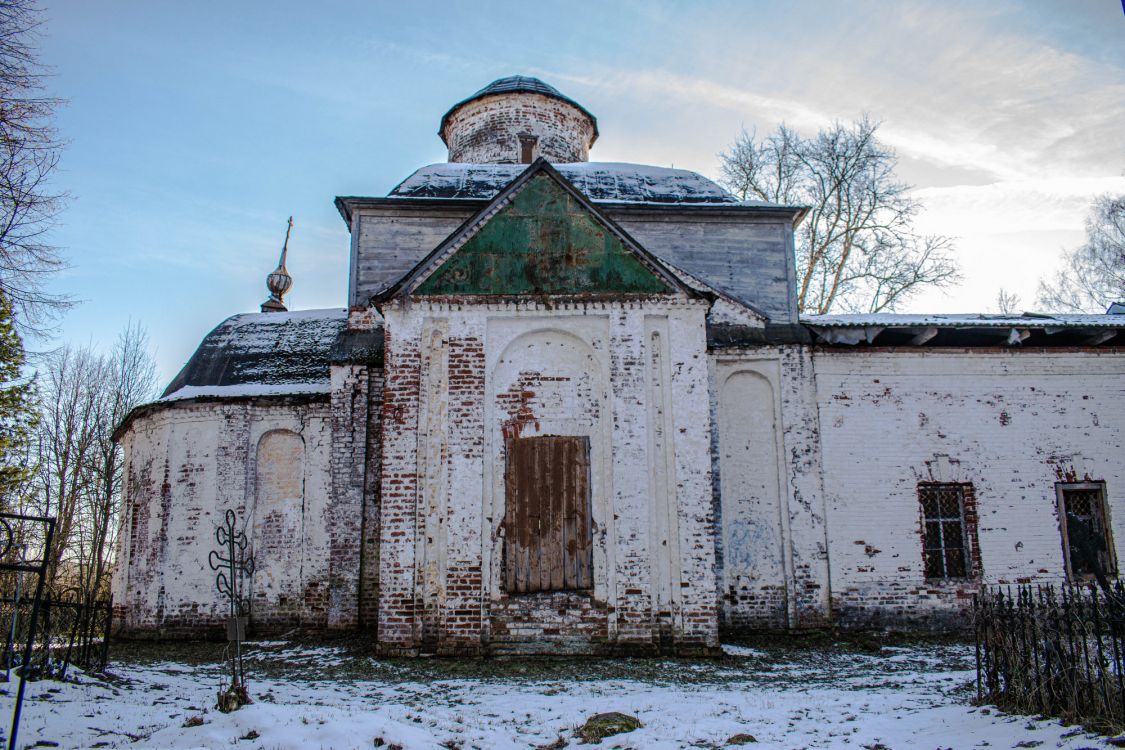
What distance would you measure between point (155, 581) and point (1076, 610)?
1351 centimetres

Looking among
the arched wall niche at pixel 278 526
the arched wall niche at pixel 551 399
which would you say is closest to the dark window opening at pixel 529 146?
the arched wall niche at pixel 278 526

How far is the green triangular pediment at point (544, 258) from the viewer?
11.9 metres

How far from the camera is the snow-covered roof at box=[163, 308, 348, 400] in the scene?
1523 cm

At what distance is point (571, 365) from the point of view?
11.8 m

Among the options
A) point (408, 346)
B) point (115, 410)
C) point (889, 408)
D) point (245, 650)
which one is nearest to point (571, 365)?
point (408, 346)

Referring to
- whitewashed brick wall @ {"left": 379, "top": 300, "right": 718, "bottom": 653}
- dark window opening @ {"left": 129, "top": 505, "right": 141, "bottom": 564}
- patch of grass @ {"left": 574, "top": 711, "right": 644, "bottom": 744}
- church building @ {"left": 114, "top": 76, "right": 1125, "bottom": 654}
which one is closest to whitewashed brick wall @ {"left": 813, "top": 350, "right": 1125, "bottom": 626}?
church building @ {"left": 114, "top": 76, "right": 1125, "bottom": 654}

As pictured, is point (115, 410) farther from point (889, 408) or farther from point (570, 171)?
point (889, 408)

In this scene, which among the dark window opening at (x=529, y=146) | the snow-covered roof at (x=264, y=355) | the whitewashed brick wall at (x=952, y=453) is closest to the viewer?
the whitewashed brick wall at (x=952, y=453)

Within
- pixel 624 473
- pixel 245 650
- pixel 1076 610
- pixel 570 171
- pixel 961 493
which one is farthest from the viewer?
pixel 570 171

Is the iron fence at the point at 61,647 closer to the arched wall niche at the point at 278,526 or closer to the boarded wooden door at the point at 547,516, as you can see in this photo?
the arched wall niche at the point at 278,526

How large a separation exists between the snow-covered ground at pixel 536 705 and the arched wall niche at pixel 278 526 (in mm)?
2735

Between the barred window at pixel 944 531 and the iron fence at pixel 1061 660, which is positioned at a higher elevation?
the barred window at pixel 944 531

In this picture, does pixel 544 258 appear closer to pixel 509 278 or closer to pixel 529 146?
pixel 509 278

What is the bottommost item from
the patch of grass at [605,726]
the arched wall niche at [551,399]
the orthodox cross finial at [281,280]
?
the patch of grass at [605,726]
